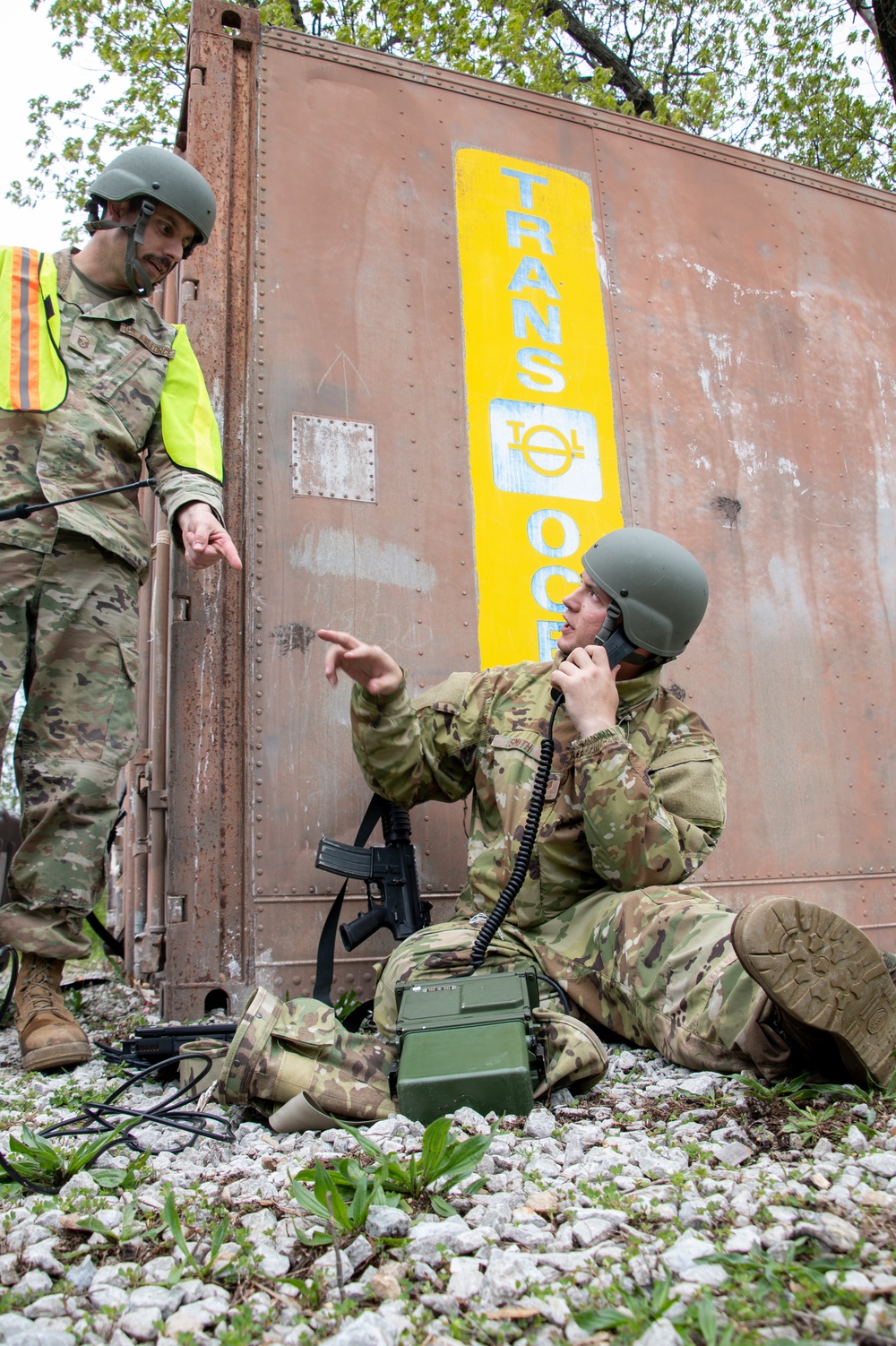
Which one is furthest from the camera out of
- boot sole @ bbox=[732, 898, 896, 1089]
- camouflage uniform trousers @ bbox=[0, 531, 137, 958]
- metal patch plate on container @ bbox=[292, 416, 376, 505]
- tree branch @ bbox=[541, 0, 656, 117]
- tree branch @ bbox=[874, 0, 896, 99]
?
tree branch @ bbox=[541, 0, 656, 117]

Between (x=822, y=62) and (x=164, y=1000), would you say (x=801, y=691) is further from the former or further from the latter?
(x=822, y=62)

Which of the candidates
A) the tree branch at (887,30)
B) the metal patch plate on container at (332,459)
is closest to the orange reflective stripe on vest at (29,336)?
the metal patch plate on container at (332,459)

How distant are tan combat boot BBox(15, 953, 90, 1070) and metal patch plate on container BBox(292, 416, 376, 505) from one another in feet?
5.55

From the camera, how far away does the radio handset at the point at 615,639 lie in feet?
9.59

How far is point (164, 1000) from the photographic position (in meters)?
2.99

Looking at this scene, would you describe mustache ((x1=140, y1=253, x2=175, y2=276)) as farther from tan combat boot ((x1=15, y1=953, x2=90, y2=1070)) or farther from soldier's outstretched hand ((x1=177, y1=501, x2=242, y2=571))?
tan combat boot ((x1=15, y1=953, x2=90, y2=1070))

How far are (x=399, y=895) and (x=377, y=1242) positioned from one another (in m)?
1.70

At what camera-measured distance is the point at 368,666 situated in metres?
2.67

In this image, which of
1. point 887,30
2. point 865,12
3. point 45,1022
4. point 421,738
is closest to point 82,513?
point 421,738

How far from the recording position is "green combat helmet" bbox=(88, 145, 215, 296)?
288cm

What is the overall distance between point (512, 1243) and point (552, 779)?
155 centimetres

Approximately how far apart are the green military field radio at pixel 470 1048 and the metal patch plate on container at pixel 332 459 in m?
1.86

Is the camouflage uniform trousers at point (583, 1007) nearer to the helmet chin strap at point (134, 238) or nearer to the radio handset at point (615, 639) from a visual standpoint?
the radio handset at point (615, 639)

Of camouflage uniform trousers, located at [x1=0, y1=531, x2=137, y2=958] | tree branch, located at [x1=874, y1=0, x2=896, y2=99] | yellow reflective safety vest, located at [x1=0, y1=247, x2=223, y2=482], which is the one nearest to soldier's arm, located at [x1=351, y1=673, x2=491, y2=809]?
camouflage uniform trousers, located at [x1=0, y1=531, x2=137, y2=958]
